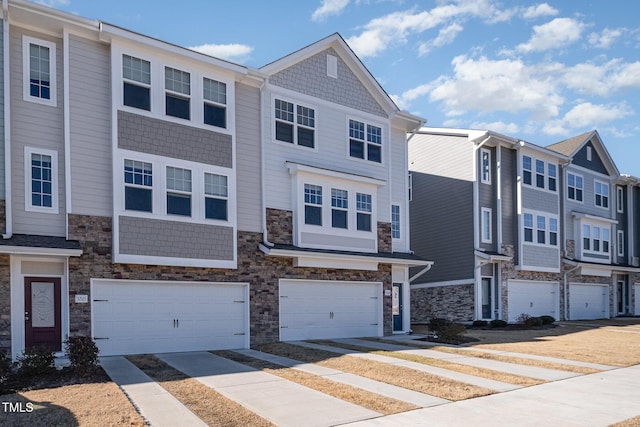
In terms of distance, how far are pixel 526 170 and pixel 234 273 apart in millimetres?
17538

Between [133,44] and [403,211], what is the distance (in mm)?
12017

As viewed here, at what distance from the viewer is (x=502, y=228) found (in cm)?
2677

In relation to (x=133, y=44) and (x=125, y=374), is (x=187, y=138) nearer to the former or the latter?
(x=133, y=44)

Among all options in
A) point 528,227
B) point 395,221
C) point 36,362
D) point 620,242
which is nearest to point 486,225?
point 528,227

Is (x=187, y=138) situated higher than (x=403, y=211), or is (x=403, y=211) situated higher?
(x=187, y=138)

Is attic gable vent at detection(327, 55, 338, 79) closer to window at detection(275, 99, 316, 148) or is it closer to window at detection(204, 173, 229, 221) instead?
window at detection(275, 99, 316, 148)

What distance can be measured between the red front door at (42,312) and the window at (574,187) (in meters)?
27.1

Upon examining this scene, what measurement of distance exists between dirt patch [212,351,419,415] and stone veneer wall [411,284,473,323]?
48.4 feet

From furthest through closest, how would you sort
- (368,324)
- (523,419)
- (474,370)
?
(368,324)
(474,370)
(523,419)

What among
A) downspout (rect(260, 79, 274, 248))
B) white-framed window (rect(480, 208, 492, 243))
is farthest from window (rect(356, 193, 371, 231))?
white-framed window (rect(480, 208, 492, 243))

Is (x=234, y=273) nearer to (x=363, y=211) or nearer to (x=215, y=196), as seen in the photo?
(x=215, y=196)

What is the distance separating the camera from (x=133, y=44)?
1511cm

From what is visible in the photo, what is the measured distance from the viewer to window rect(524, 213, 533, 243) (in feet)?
90.4

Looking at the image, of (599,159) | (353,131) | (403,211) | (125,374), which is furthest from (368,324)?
(599,159)
